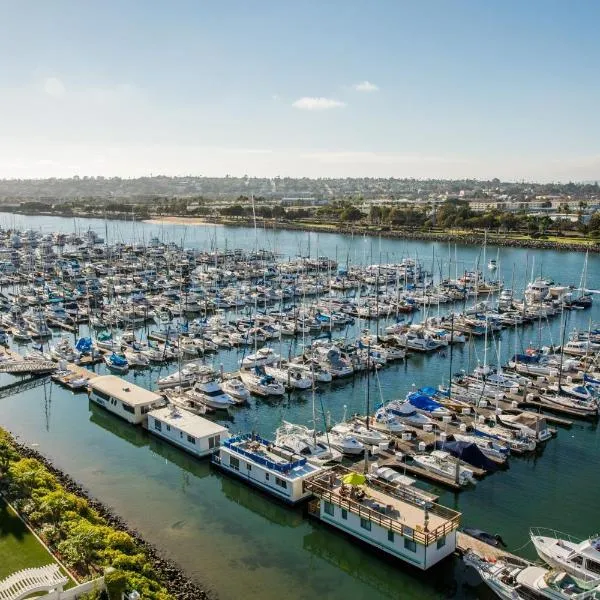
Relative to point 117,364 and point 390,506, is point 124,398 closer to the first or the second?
point 117,364

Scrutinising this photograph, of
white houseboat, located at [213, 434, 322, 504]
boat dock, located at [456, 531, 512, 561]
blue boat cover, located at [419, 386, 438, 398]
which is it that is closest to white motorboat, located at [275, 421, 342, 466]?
white houseboat, located at [213, 434, 322, 504]

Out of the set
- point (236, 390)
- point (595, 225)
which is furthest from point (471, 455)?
point (595, 225)

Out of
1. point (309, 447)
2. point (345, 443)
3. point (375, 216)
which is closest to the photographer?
point (309, 447)

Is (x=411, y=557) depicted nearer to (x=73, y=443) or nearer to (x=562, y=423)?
(x=562, y=423)

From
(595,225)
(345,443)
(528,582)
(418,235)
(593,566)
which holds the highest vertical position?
(595,225)

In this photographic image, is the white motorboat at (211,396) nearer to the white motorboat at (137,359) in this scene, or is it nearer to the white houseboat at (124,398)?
the white houseboat at (124,398)

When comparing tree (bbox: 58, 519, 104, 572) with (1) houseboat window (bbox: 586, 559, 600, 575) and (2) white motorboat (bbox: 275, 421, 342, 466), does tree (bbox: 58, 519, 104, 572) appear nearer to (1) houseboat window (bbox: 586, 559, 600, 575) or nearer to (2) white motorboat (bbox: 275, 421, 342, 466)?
(2) white motorboat (bbox: 275, 421, 342, 466)

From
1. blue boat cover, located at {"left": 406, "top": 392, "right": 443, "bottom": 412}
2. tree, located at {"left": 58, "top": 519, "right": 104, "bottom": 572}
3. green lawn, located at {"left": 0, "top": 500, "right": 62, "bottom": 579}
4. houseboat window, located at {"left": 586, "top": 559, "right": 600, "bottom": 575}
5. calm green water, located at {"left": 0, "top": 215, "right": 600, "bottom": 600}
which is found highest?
tree, located at {"left": 58, "top": 519, "right": 104, "bottom": 572}
